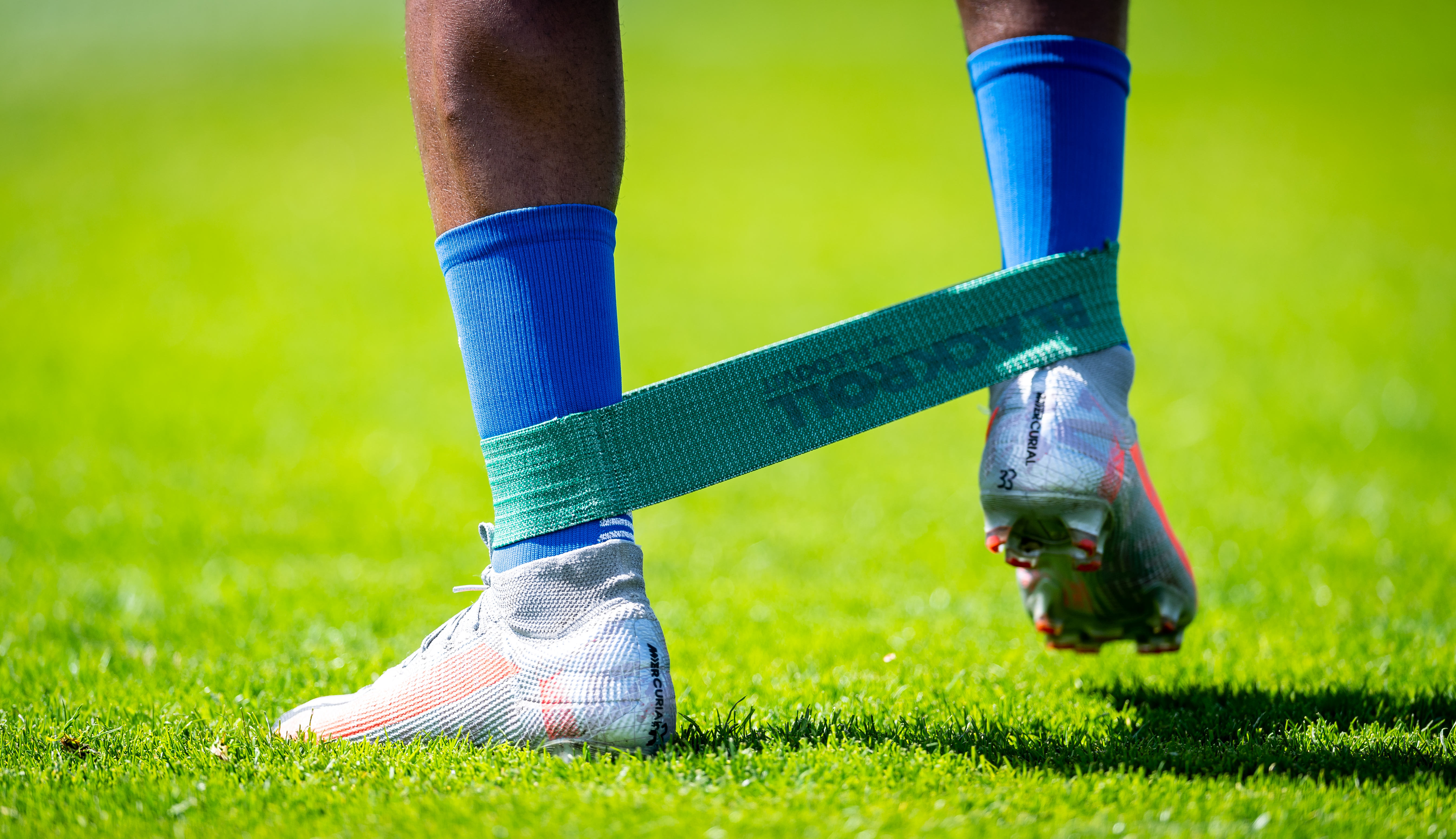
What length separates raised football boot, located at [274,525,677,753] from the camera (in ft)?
6.63

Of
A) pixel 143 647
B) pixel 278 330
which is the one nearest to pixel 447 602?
pixel 143 647

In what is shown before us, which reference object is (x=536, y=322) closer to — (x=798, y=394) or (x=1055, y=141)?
(x=798, y=394)

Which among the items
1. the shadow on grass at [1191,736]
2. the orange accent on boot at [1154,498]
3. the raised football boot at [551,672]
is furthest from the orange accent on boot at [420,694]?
the orange accent on boot at [1154,498]

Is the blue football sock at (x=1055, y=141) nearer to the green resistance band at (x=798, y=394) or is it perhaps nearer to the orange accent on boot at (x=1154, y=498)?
the green resistance band at (x=798, y=394)

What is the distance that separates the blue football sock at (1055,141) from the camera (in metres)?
2.39

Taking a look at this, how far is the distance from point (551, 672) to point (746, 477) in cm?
547

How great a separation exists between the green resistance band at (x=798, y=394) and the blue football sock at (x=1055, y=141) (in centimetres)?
7

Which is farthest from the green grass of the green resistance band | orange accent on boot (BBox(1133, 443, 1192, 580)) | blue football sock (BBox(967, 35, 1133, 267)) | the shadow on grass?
blue football sock (BBox(967, 35, 1133, 267))

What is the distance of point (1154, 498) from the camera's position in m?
2.48

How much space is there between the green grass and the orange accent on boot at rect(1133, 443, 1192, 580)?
33cm

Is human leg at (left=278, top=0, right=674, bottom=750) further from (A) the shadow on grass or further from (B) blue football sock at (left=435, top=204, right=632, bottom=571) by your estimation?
(A) the shadow on grass

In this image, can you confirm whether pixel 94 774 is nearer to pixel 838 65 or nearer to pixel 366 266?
pixel 366 266

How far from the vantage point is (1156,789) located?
6.20ft

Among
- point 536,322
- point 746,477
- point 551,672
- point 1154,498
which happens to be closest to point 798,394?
point 536,322
